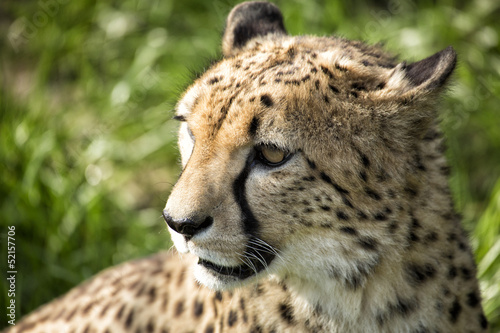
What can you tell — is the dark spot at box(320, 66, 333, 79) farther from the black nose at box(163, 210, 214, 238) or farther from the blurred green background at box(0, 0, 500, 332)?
the blurred green background at box(0, 0, 500, 332)

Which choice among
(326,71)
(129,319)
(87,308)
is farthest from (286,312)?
(87,308)

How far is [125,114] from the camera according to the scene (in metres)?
5.10

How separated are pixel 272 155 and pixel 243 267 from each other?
429 millimetres

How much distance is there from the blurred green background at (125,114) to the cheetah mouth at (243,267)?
5.02ft

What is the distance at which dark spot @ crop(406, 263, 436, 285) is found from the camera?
2287 millimetres

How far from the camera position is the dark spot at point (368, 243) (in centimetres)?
217

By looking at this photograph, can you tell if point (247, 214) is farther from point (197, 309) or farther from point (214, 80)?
point (197, 309)

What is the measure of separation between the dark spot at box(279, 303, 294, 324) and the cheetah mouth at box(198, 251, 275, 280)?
221mm

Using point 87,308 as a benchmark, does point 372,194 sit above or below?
above

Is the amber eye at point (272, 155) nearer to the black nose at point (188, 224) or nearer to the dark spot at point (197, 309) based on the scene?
the black nose at point (188, 224)

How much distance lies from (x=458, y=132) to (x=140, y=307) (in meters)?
3.09

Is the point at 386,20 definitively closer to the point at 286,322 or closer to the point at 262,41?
the point at 262,41

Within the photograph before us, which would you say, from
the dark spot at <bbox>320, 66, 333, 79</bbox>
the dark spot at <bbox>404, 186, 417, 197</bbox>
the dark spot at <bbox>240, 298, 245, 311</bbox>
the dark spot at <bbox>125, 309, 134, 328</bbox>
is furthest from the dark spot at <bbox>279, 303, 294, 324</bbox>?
the dark spot at <bbox>320, 66, 333, 79</bbox>

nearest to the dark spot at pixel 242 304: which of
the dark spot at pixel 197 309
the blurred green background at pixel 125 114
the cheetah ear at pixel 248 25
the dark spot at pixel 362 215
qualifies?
the dark spot at pixel 197 309
